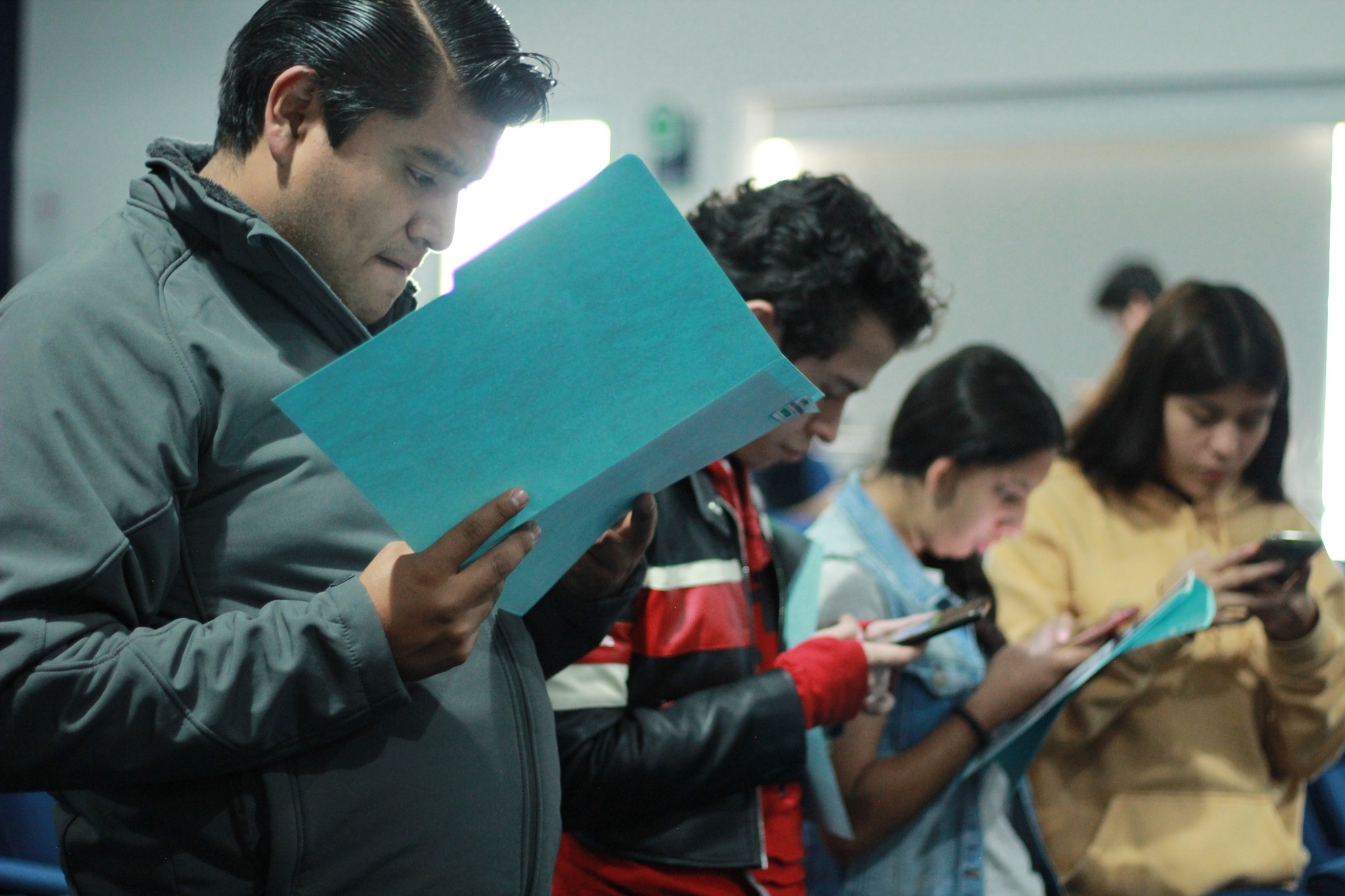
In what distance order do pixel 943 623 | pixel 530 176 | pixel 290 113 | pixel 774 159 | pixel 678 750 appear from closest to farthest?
pixel 290 113 → pixel 678 750 → pixel 943 623 → pixel 530 176 → pixel 774 159

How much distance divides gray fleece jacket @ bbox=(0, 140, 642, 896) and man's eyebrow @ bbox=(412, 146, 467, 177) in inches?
4.6

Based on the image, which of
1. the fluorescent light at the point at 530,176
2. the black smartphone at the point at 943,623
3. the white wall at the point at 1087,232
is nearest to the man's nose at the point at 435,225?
the black smartphone at the point at 943,623

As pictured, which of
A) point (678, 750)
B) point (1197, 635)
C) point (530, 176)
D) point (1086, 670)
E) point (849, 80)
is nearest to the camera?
point (678, 750)

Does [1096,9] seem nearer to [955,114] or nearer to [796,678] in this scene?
[955,114]

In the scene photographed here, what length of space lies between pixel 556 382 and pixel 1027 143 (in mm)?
3337

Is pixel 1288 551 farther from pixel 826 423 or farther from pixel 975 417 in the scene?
pixel 826 423

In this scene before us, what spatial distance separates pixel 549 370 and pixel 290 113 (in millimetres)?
291

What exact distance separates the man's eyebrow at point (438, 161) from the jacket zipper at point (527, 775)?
1.11 ft

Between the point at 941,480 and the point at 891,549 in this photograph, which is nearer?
the point at 891,549

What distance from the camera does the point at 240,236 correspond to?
77cm

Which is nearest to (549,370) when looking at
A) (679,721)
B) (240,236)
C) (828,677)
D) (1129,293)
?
(240,236)

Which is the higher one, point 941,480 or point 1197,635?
point 941,480

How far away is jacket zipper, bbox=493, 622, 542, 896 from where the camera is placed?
80cm

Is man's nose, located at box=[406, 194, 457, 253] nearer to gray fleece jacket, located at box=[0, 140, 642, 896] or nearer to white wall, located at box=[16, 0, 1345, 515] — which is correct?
gray fleece jacket, located at box=[0, 140, 642, 896]
